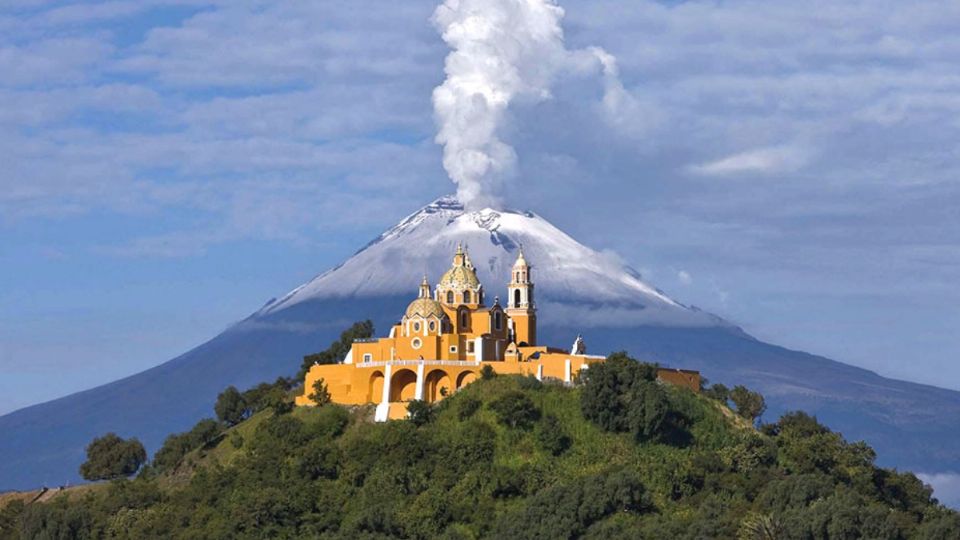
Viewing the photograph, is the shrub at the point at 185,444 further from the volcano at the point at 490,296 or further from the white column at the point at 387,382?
the volcano at the point at 490,296

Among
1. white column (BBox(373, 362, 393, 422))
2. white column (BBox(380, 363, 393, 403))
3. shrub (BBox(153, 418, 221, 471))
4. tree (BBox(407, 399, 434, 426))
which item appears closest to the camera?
tree (BBox(407, 399, 434, 426))

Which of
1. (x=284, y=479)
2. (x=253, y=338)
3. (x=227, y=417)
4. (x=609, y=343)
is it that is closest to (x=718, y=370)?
(x=609, y=343)

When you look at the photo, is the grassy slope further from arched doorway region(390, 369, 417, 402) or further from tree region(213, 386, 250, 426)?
tree region(213, 386, 250, 426)

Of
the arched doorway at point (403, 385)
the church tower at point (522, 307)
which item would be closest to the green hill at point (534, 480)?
the arched doorway at point (403, 385)

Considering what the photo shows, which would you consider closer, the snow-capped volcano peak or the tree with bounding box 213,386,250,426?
the tree with bounding box 213,386,250,426

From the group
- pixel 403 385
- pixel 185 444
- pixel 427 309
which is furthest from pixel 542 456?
pixel 185 444

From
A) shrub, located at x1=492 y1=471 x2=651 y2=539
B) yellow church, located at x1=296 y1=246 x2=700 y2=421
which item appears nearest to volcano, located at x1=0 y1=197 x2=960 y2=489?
yellow church, located at x1=296 y1=246 x2=700 y2=421

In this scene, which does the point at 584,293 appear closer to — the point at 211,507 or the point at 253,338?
the point at 253,338
